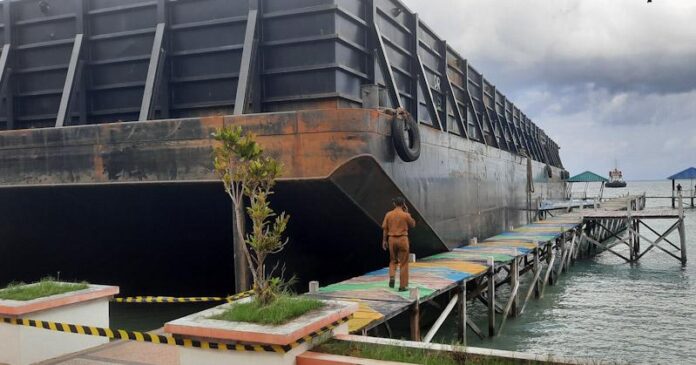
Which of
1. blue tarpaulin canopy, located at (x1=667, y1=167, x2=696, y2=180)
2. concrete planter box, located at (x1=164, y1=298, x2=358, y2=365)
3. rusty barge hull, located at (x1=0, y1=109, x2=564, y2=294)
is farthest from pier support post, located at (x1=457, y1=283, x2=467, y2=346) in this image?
blue tarpaulin canopy, located at (x1=667, y1=167, x2=696, y2=180)

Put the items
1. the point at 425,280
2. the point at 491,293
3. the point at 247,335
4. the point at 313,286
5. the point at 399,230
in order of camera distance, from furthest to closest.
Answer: the point at 491,293, the point at 425,280, the point at 313,286, the point at 399,230, the point at 247,335

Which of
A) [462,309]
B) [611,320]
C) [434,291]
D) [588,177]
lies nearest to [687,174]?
[588,177]

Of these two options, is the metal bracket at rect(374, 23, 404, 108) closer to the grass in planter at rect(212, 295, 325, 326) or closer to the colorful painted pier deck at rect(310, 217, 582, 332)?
the colorful painted pier deck at rect(310, 217, 582, 332)

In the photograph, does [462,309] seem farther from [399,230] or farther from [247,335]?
[247,335]

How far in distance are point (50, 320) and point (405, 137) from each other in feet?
22.1

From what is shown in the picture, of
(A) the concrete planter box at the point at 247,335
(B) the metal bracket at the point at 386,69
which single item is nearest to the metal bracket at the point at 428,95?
(B) the metal bracket at the point at 386,69

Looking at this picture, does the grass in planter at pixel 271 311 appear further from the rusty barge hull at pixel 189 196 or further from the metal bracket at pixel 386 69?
the metal bracket at pixel 386 69

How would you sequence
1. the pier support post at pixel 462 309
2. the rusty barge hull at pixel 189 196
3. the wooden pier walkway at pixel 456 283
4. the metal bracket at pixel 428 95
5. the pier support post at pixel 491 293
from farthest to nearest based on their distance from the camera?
1. the metal bracket at pixel 428 95
2. the pier support post at pixel 491 293
3. the pier support post at pixel 462 309
4. the rusty barge hull at pixel 189 196
5. the wooden pier walkway at pixel 456 283

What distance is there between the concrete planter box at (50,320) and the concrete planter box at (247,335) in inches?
94.2

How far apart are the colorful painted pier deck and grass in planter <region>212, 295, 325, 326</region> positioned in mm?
1321

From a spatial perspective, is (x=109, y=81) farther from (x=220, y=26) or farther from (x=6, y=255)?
(x=6, y=255)

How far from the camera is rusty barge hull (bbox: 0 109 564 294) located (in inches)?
379

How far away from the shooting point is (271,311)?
5559 mm

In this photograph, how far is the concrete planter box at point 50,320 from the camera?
22.1ft
